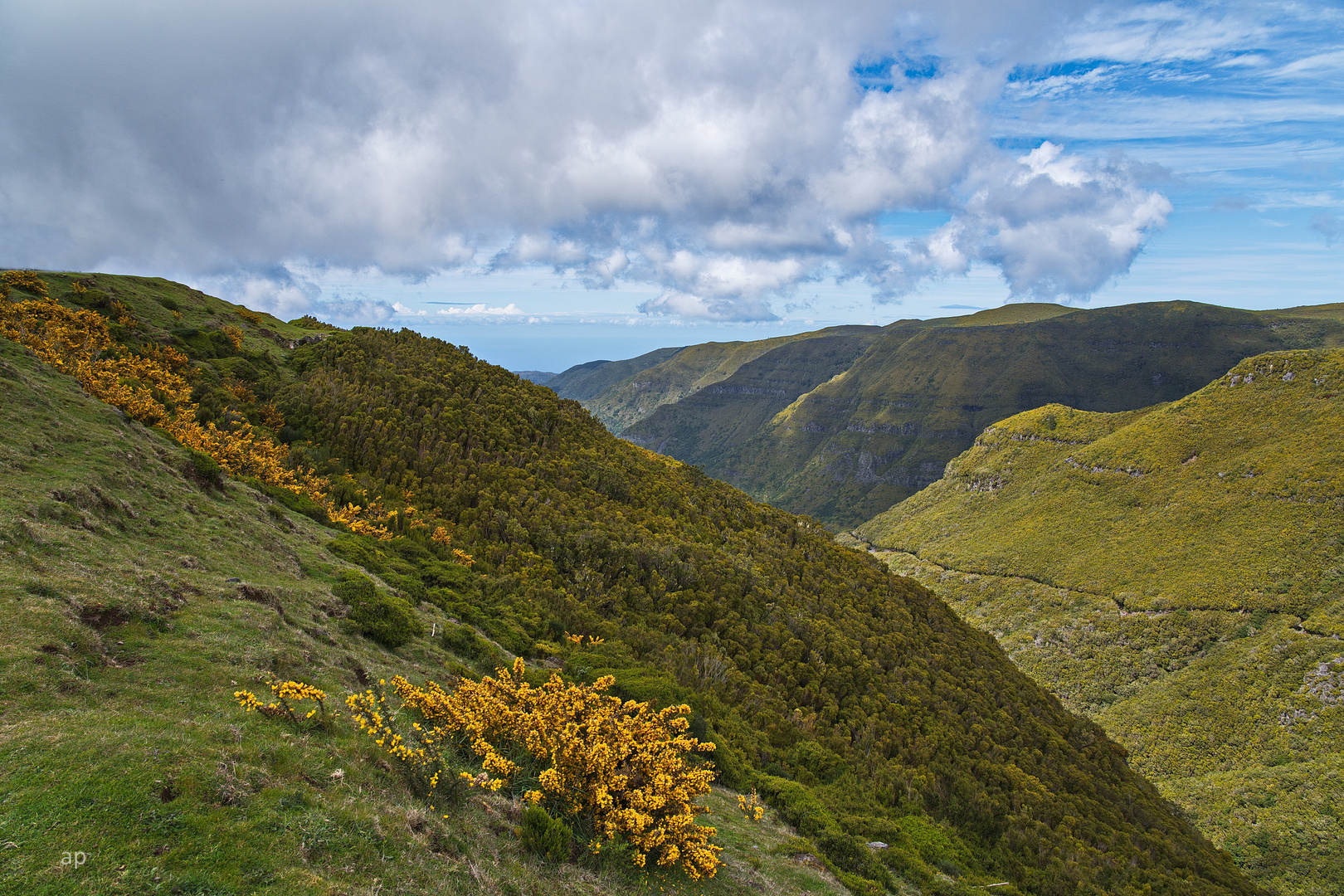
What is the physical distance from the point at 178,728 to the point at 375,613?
9727mm

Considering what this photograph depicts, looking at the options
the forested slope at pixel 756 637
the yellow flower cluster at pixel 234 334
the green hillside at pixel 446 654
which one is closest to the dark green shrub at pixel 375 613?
the green hillside at pixel 446 654

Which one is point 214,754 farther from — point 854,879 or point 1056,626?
point 1056,626

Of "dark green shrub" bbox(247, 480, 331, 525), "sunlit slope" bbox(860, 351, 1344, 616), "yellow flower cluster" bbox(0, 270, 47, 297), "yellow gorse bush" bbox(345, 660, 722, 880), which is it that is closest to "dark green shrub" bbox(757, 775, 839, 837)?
"yellow gorse bush" bbox(345, 660, 722, 880)

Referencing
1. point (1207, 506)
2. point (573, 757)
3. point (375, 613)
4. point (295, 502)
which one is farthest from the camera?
point (1207, 506)

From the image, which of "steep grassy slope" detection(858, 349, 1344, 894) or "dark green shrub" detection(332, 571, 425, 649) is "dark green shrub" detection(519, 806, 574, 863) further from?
"steep grassy slope" detection(858, 349, 1344, 894)

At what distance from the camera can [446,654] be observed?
19.4 metres

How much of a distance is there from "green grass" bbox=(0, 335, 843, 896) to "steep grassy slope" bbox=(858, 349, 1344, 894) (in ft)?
350

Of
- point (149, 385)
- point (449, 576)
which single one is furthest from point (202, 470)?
point (149, 385)

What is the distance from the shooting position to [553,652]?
2609 centimetres

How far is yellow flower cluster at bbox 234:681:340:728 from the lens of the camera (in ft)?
32.0

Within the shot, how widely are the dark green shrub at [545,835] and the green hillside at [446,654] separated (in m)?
0.34

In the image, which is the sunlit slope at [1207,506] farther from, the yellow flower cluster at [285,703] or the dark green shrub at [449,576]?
the yellow flower cluster at [285,703]

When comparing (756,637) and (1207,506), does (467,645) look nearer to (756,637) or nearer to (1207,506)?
(756,637)

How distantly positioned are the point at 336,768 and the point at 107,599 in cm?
584
